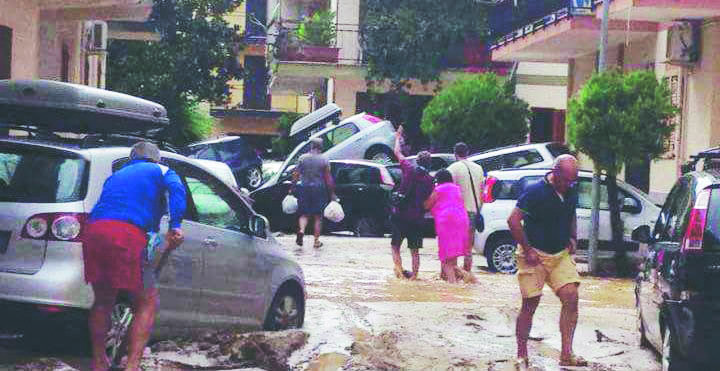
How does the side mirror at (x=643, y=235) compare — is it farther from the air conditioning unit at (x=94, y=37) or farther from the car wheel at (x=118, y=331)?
the air conditioning unit at (x=94, y=37)

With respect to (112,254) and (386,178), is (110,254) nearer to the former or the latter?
(112,254)

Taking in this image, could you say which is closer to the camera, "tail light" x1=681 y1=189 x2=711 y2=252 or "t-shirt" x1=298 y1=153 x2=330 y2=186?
"tail light" x1=681 y1=189 x2=711 y2=252

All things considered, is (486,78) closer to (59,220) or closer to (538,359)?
(538,359)

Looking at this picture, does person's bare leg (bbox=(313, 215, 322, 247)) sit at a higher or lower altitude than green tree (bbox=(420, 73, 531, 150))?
lower

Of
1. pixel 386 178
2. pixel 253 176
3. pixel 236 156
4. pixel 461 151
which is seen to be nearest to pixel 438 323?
pixel 461 151

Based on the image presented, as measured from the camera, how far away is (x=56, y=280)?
871 centimetres

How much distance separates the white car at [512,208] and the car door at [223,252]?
27.0 feet

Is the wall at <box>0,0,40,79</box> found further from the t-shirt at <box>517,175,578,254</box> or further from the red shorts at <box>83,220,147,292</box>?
the red shorts at <box>83,220,147,292</box>

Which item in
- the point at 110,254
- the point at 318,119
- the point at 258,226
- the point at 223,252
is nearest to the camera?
the point at 110,254

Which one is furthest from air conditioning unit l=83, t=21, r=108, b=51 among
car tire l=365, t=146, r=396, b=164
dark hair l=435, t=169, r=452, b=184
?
dark hair l=435, t=169, r=452, b=184

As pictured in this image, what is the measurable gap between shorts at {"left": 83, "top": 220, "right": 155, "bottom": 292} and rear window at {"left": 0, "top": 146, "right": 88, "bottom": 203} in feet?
1.89

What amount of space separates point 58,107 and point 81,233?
6.65 feet

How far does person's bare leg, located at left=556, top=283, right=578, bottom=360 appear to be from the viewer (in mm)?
10242

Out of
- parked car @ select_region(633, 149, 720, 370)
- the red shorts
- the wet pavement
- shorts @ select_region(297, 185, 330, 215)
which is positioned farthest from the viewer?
shorts @ select_region(297, 185, 330, 215)
